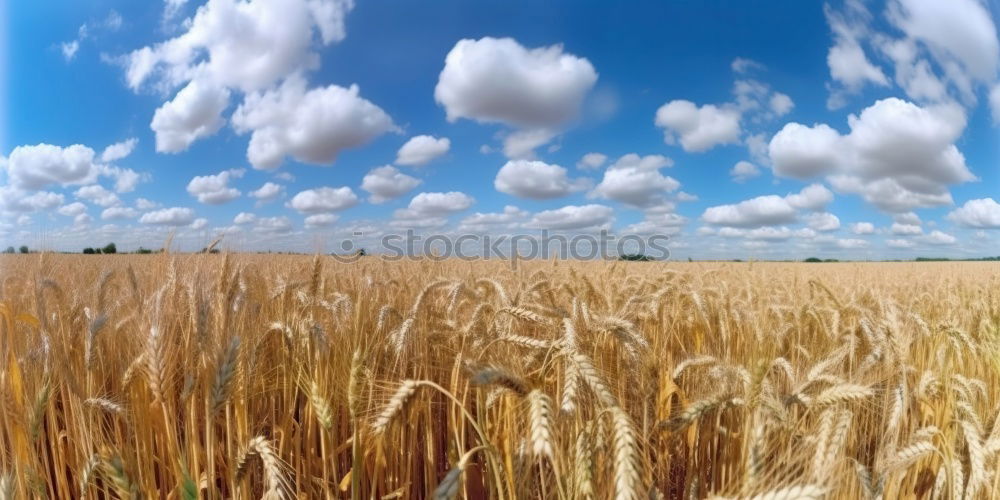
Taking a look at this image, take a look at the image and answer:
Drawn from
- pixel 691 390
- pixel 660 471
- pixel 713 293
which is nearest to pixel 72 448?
pixel 660 471

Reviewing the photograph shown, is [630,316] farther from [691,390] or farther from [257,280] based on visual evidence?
[257,280]

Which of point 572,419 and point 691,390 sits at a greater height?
point 572,419

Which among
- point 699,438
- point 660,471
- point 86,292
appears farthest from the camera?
point 86,292

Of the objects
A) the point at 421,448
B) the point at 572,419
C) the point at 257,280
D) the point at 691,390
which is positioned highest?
the point at 257,280

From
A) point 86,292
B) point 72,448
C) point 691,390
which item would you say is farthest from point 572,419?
point 86,292

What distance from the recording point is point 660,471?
200 cm

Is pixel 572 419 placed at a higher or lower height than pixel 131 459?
higher

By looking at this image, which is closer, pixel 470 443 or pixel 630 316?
pixel 470 443

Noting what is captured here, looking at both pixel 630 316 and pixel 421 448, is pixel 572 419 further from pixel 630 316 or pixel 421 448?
pixel 630 316

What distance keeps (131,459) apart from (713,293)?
13.1 ft

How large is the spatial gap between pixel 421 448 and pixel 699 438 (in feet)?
3.92

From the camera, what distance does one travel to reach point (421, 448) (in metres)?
2.43

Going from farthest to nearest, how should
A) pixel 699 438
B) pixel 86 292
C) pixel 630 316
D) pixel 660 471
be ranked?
1. pixel 86 292
2. pixel 630 316
3. pixel 699 438
4. pixel 660 471

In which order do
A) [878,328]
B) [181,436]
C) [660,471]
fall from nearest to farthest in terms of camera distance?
[660,471], [181,436], [878,328]
